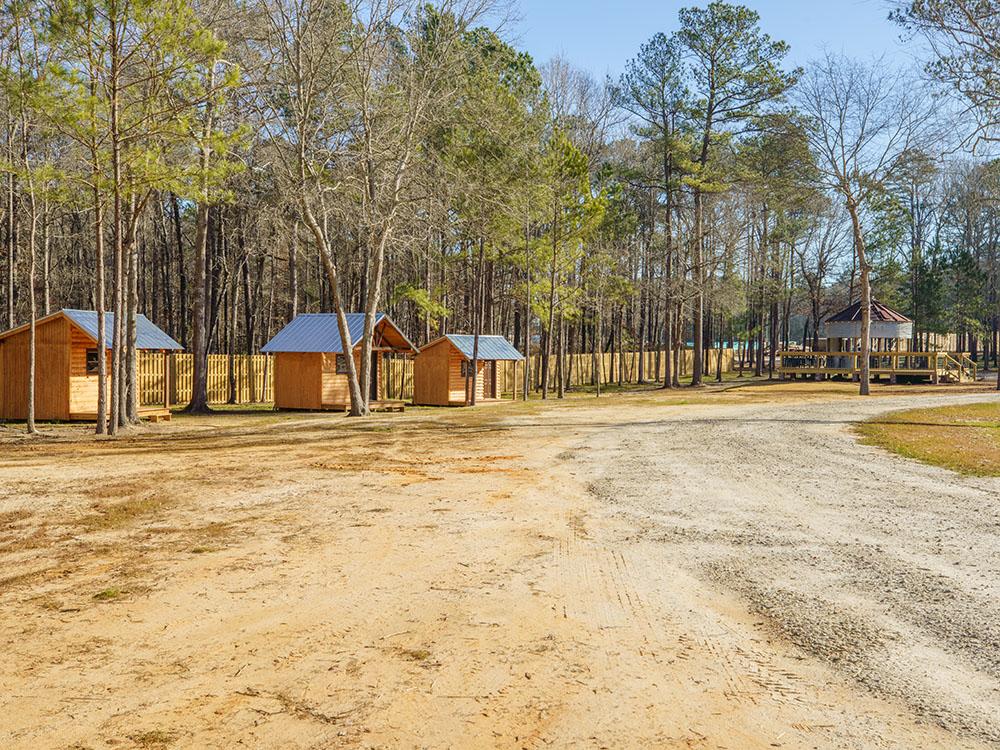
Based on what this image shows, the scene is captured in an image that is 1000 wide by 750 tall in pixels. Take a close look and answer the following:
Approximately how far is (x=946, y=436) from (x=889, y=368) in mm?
31362

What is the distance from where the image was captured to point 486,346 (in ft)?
109

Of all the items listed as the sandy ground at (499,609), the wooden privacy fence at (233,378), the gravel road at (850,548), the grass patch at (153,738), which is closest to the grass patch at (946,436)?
the gravel road at (850,548)

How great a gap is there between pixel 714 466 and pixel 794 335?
13367 centimetres

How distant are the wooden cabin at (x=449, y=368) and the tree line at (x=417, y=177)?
233 centimetres

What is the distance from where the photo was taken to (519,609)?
5977mm

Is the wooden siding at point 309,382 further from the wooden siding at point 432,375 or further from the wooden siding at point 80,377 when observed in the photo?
the wooden siding at point 80,377

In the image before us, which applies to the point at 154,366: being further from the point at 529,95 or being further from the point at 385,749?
the point at 385,749

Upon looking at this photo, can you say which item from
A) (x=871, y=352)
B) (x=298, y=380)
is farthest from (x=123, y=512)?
(x=871, y=352)

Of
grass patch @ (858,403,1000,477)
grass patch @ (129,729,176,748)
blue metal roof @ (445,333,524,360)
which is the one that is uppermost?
blue metal roof @ (445,333,524,360)

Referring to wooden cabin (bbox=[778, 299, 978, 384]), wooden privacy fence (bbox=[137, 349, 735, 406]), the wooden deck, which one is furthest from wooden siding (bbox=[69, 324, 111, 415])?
wooden cabin (bbox=[778, 299, 978, 384])

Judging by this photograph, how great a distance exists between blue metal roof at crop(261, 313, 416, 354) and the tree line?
38.2 inches

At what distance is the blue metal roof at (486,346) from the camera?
31.4m

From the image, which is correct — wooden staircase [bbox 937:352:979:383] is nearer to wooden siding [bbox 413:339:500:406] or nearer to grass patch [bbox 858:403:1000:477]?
grass patch [bbox 858:403:1000:477]

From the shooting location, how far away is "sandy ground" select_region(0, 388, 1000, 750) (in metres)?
4.21
